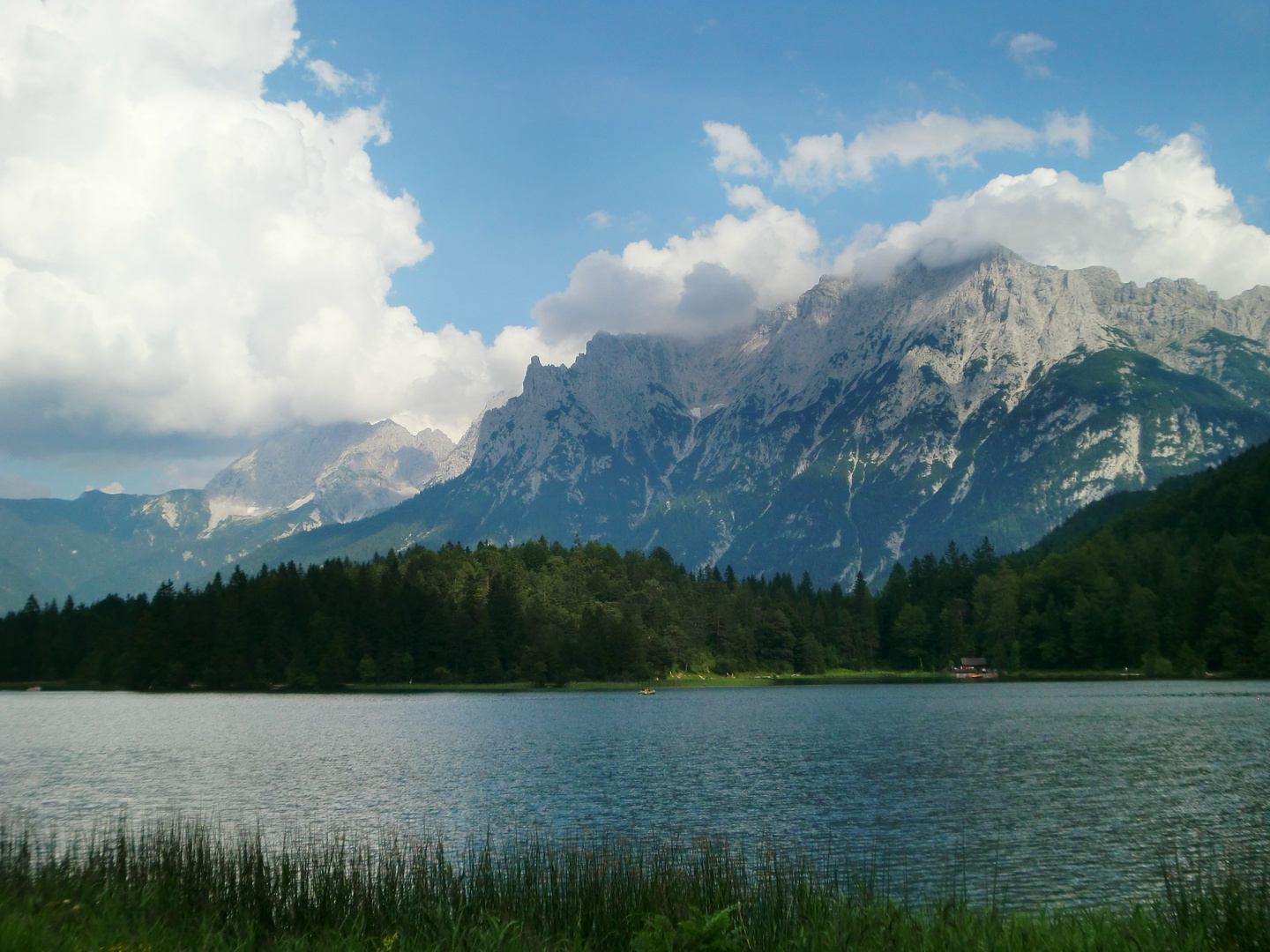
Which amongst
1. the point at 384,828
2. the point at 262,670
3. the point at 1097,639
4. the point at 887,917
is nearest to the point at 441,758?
the point at 384,828

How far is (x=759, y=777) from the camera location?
65812 millimetres

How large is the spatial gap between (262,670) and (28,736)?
96.0 m

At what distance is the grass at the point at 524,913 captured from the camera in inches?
840

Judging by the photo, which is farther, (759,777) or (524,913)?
(759,777)

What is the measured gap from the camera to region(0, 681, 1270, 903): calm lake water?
4369 centimetres

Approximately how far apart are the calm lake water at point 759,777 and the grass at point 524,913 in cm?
965

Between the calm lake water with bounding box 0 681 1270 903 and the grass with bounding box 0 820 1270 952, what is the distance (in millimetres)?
9647

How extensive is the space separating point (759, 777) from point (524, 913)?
42.9 meters

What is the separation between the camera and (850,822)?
48.5m

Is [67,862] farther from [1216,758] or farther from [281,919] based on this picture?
[1216,758]

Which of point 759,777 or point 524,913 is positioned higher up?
point 524,913

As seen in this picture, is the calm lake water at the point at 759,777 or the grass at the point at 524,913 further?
the calm lake water at the point at 759,777

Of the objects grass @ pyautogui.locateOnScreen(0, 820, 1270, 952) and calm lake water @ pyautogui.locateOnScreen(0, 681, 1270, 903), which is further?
calm lake water @ pyautogui.locateOnScreen(0, 681, 1270, 903)

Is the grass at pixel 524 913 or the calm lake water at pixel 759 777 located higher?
the grass at pixel 524 913
